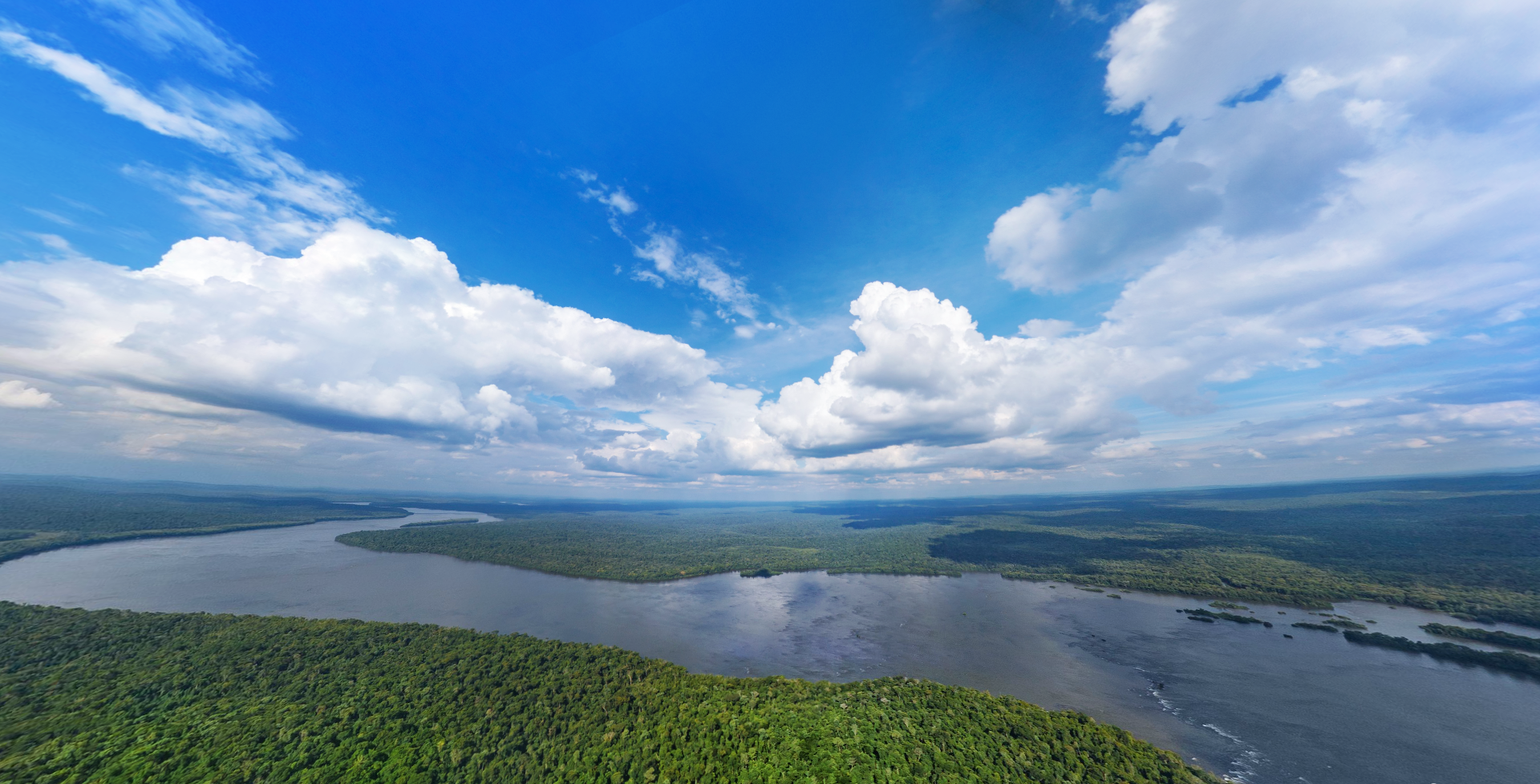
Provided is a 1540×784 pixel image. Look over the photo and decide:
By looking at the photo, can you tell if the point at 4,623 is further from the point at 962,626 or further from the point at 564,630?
the point at 962,626

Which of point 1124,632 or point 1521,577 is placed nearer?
point 1124,632

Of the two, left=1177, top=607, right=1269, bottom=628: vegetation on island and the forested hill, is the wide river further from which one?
the forested hill

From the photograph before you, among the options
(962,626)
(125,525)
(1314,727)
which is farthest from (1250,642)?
(125,525)

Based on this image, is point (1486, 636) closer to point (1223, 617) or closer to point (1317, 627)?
point (1317, 627)

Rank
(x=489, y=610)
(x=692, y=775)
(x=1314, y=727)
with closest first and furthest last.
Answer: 1. (x=692, y=775)
2. (x=1314, y=727)
3. (x=489, y=610)

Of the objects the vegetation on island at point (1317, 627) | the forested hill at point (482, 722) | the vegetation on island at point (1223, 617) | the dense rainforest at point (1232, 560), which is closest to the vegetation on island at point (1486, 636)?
the vegetation on island at point (1317, 627)

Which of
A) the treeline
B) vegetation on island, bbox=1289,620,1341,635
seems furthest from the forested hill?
the treeline

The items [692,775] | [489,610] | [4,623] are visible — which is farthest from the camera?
[489,610]
